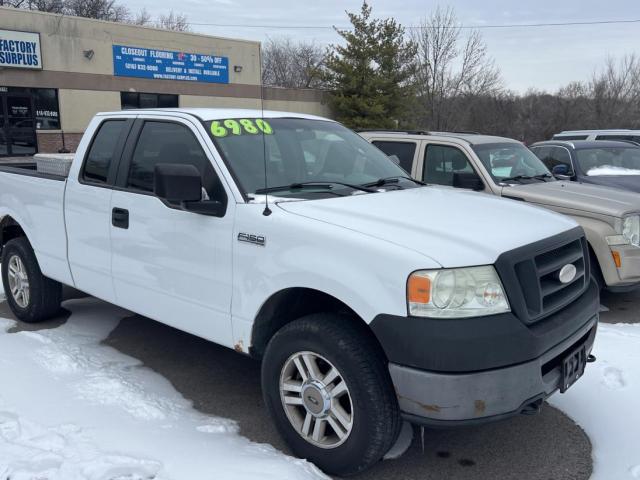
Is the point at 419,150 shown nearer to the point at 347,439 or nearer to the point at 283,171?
the point at 283,171

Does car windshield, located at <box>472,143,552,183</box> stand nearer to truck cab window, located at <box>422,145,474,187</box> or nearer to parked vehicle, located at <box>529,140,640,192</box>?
truck cab window, located at <box>422,145,474,187</box>

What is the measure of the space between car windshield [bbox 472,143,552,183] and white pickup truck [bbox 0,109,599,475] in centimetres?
287

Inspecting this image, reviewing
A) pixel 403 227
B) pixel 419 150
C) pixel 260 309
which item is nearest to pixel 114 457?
pixel 260 309

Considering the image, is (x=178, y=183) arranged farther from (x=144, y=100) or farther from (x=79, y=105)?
(x=144, y=100)

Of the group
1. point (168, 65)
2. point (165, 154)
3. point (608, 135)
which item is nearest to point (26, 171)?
point (165, 154)

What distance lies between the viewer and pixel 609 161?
30.0 ft

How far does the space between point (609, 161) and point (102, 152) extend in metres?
7.67

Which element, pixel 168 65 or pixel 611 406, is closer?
pixel 611 406

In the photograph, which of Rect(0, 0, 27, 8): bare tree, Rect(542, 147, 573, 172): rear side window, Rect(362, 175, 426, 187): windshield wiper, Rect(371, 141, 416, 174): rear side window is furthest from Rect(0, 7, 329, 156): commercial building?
Rect(0, 0, 27, 8): bare tree

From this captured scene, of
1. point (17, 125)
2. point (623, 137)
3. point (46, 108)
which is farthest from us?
point (46, 108)

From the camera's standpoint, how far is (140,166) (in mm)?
4215

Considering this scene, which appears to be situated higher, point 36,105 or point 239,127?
point 36,105

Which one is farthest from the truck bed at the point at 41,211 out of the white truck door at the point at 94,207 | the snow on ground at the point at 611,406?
the snow on ground at the point at 611,406

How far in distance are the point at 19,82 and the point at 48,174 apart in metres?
19.1
